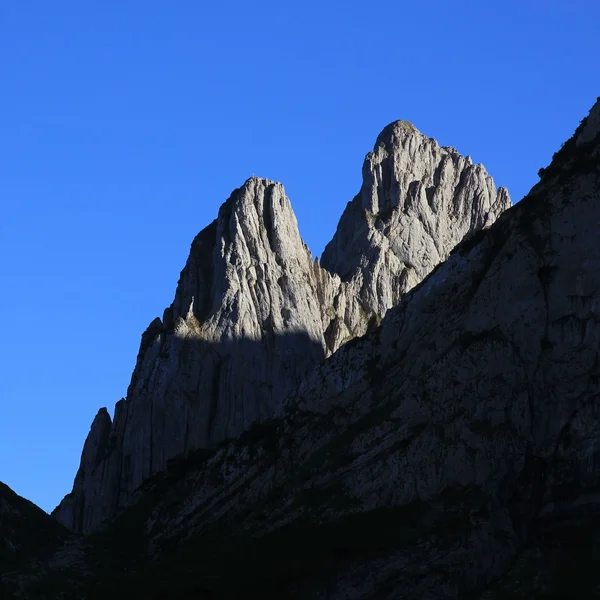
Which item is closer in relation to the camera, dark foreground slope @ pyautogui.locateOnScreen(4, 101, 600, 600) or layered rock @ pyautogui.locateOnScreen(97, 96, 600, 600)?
dark foreground slope @ pyautogui.locateOnScreen(4, 101, 600, 600)

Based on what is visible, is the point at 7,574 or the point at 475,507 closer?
the point at 475,507

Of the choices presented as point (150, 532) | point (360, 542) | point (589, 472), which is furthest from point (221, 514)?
point (589, 472)

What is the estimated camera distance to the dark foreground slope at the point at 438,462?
148 m

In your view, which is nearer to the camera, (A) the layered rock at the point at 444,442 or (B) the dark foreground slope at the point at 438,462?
(B) the dark foreground slope at the point at 438,462

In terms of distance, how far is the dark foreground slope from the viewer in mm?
148250

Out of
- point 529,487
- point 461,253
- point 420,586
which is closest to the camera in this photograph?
point 420,586

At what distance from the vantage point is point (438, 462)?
157125mm

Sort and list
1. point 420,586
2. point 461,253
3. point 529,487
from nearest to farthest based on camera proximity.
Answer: point 420,586
point 529,487
point 461,253

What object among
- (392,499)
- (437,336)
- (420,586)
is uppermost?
(437,336)

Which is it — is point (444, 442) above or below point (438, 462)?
above

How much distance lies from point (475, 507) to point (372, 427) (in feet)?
53.3

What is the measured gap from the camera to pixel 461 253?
179 metres

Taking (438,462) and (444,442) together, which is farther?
(444,442)

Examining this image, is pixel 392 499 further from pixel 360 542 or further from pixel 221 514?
pixel 221 514
